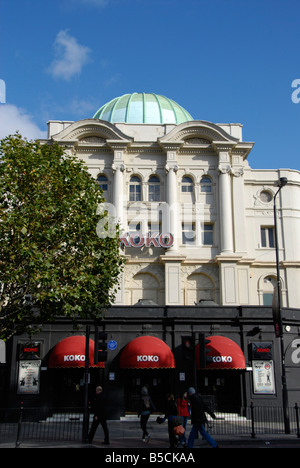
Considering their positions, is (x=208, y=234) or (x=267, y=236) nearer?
(x=208, y=234)

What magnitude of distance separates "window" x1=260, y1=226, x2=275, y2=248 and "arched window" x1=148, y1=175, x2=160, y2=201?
30.1ft

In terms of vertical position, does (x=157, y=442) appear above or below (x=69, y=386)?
below

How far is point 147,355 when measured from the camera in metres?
26.7

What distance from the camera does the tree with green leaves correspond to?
66.6 feet

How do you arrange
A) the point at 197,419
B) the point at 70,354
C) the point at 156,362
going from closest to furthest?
1. the point at 197,419
2. the point at 156,362
3. the point at 70,354

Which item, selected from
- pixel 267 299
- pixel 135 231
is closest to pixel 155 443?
pixel 135 231

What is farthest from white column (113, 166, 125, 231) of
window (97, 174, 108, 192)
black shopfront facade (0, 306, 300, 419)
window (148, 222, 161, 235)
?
black shopfront facade (0, 306, 300, 419)

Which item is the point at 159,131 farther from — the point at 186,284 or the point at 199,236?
the point at 186,284

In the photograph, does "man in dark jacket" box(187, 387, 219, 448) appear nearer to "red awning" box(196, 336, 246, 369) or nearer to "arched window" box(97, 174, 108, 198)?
"red awning" box(196, 336, 246, 369)

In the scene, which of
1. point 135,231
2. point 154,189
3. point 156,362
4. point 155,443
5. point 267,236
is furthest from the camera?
point 267,236

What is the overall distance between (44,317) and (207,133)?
24.3 meters

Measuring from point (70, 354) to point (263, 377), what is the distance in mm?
10710

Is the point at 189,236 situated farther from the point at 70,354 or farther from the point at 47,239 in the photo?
the point at 47,239

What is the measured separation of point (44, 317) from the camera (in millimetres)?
22828
